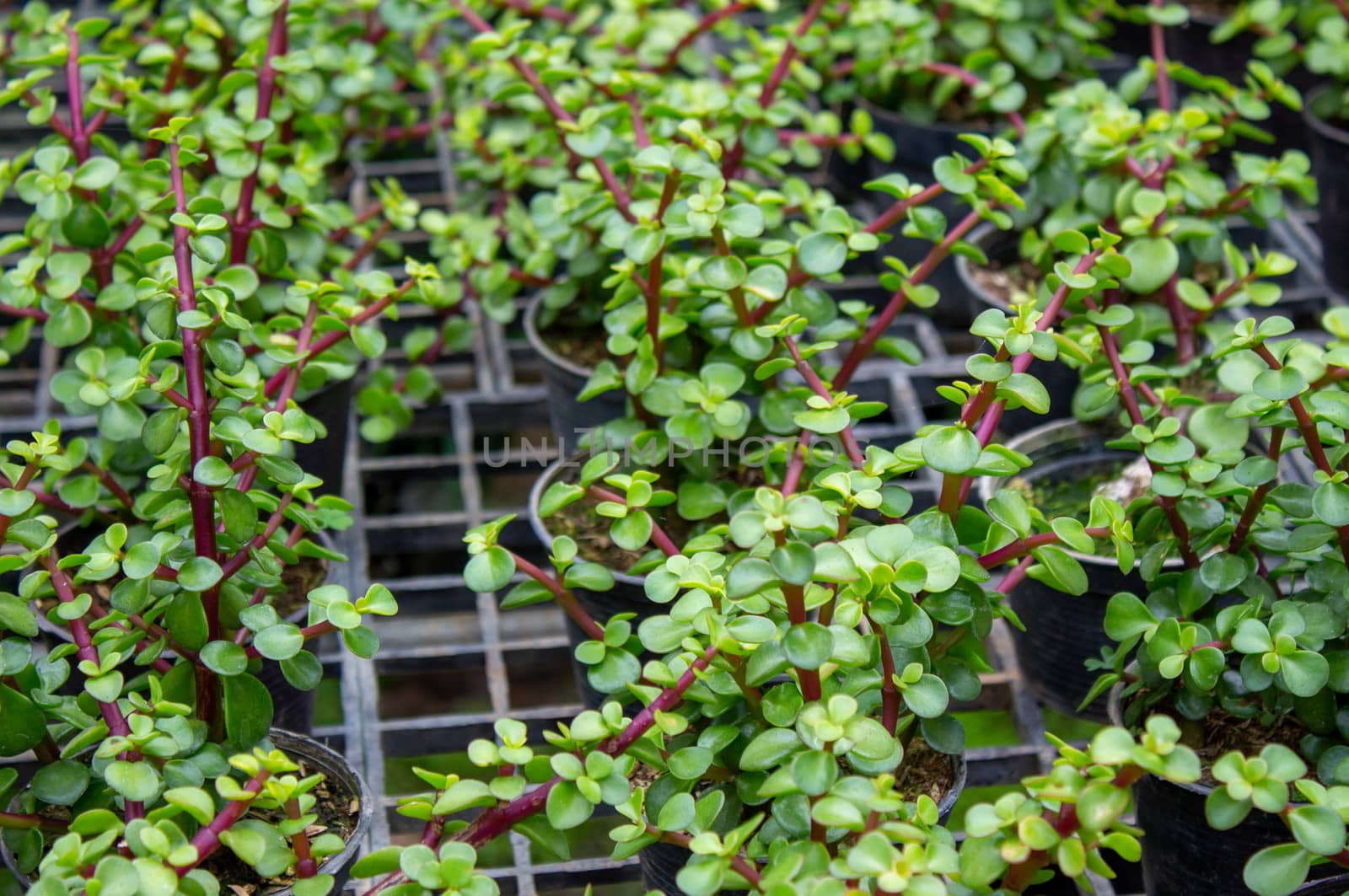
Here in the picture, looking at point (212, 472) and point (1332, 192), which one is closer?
point (212, 472)

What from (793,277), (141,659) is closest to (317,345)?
(141,659)

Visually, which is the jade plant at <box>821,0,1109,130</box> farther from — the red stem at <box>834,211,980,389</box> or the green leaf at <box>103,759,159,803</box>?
the green leaf at <box>103,759,159,803</box>

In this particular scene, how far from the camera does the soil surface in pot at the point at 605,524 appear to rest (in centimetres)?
158

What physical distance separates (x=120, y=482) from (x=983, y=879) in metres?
0.98

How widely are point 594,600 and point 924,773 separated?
40 cm

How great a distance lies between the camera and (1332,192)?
80.3 inches

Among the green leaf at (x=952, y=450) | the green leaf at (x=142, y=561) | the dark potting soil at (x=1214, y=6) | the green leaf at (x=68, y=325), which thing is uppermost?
the green leaf at (x=952, y=450)

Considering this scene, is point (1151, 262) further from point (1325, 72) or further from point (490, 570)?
point (490, 570)

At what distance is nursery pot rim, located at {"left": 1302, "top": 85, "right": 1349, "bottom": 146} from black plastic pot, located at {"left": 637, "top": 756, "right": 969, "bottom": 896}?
47.6 inches

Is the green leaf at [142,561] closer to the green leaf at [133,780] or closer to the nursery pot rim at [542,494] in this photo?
the green leaf at [133,780]

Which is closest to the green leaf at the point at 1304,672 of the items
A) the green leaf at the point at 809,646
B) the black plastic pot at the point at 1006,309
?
the green leaf at the point at 809,646

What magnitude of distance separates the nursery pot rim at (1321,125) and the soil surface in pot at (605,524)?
995mm

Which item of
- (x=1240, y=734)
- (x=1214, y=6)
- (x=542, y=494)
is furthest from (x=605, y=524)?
(x=1214, y=6)

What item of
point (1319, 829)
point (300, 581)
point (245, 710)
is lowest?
point (300, 581)
